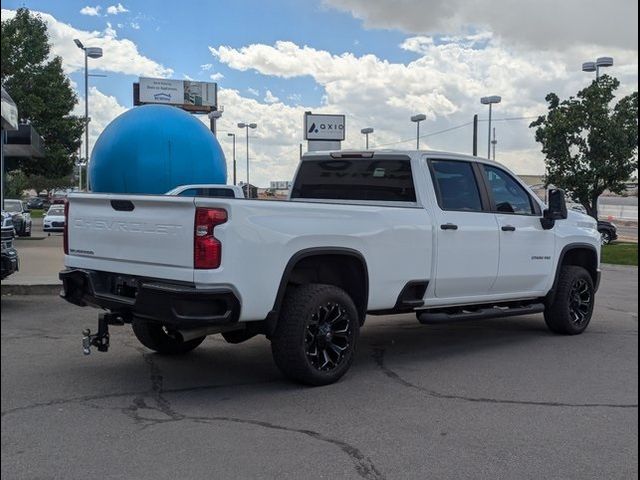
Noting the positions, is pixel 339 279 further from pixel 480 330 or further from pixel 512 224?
pixel 480 330

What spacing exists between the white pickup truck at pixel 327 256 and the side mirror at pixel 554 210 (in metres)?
0.01

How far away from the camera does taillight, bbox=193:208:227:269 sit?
4.82 metres

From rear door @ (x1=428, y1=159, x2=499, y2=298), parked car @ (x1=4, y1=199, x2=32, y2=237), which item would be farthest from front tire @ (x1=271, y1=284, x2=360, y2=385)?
parked car @ (x1=4, y1=199, x2=32, y2=237)

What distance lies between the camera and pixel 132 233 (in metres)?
5.24

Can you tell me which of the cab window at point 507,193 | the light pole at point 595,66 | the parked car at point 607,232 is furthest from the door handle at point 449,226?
the parked car at point 607,232

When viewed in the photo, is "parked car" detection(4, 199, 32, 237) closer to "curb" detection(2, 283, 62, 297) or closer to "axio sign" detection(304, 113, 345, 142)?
"axio sign" detection(304, 113, 345, 142)

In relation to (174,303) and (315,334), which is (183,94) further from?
(174,303)

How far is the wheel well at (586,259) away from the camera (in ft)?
27.6

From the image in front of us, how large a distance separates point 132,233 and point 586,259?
19.2 feet

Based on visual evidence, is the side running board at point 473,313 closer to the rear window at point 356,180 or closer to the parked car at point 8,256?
the rear window at point 356,180

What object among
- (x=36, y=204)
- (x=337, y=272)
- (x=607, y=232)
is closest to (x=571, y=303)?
(x=337, y=272)

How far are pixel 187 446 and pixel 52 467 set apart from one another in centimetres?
80

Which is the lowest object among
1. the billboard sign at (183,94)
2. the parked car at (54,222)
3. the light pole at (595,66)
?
the parked car at (54,222)

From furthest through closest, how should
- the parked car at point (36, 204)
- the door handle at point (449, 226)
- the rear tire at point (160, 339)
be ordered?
the parked car at point (36, 204)
the rear tire at point (160, 339)
the door handle at point (449, 226)
